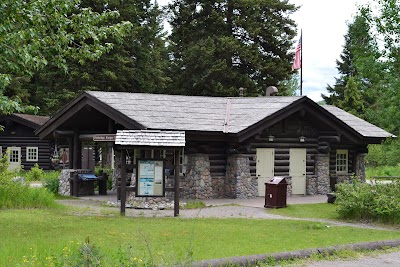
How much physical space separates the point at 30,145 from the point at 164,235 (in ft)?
102

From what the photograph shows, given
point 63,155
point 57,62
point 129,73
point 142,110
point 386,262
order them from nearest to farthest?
1. point 386,262
2. point 57,62
3. point 142,110
4. point 63,155
5. point 129,73

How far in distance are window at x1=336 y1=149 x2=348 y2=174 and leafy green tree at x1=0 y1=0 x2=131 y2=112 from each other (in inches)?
615

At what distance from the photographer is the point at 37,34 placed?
12.9 m

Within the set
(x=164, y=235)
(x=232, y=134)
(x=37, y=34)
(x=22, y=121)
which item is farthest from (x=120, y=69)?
(x=164, y=235)

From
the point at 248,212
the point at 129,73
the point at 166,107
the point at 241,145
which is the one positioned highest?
the point at 129,73

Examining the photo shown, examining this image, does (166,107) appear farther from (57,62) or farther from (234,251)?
(234,251)

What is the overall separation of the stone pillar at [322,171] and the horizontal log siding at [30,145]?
75.0 feet

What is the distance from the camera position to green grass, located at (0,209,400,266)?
33.7 feet

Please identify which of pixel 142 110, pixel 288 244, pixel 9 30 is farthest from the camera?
pixel 142 110

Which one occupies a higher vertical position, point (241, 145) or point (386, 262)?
point (241, 145)

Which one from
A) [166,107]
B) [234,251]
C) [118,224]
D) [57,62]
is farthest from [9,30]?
[166,107]

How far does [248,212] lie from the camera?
60.4 feet

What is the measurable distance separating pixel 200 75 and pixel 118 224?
32.4 meters

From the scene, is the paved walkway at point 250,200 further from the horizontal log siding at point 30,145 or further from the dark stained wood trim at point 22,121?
the horizontal log siding at point 30,145
